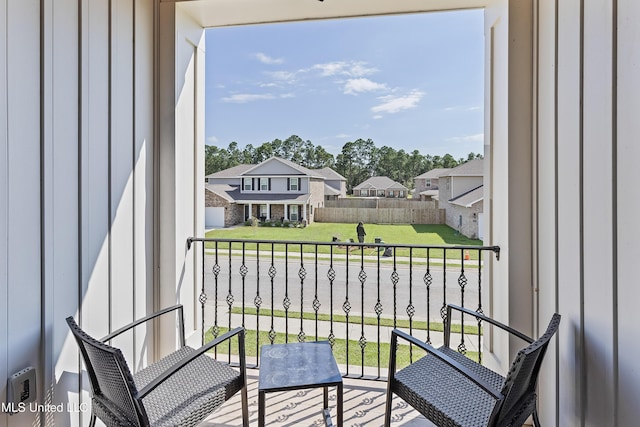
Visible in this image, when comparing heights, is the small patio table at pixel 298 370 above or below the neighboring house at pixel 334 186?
below

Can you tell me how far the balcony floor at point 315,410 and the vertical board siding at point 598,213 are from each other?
893 millimetres

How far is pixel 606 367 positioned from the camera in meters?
1.17

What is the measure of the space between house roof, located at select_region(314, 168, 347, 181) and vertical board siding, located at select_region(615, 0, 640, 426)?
1.79 metres

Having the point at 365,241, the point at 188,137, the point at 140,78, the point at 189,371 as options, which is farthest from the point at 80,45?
the point at 365,241

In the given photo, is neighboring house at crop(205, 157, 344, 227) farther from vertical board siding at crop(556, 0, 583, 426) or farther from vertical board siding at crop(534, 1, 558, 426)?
vertical board siding at crop(556, 0, 583, 426)

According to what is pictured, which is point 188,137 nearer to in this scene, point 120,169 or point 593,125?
point 120,169

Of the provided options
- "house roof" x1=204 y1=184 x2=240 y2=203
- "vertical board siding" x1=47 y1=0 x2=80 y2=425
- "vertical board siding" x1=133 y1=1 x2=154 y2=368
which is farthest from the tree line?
"vertical board siding" x1=47 y1=0 x2=80 y2=425

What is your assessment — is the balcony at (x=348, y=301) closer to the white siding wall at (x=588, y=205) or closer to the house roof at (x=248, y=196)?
the house roof at (x=248, y=196)

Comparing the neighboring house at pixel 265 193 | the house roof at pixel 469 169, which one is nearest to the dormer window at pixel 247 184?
the neighboring house at pixel 265 193

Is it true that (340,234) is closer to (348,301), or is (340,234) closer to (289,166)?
(348,301)

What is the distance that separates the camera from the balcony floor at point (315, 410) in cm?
178

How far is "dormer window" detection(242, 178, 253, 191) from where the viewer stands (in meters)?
2.78

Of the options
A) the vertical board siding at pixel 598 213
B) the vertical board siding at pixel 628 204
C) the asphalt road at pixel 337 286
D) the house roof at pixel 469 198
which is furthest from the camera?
the asphalt road at pixel 337 286

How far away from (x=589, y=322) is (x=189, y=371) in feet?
5.79
